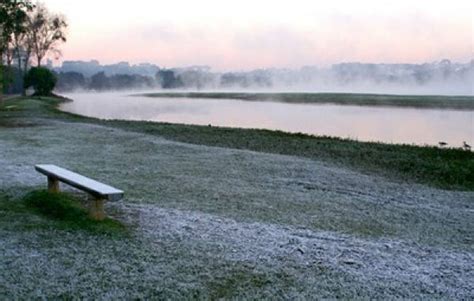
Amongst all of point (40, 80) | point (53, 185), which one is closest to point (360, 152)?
point (53, 185)

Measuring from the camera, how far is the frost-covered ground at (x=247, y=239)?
16.1 feet

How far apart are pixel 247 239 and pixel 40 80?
58766mm

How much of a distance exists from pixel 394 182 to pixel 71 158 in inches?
306

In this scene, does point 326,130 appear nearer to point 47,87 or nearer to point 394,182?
point 394,182

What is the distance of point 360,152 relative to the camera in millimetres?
15164

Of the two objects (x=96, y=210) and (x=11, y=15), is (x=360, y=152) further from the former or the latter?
(x=11, y=15)

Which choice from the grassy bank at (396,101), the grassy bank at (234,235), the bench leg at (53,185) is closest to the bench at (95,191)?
the grassy bank at (234,235)

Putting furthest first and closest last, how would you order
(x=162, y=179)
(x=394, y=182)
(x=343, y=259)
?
(x=394, y=182) < (x=162, y=179) < (x=343, y=259)

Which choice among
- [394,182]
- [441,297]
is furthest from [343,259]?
[394,182]

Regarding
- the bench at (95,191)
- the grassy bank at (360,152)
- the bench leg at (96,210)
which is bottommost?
the grassy bank at (360,152)

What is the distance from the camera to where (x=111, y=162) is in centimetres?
1210

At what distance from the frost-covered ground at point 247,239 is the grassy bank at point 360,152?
123 centimetres

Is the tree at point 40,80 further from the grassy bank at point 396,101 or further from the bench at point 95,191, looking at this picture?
the bench at point 95,191

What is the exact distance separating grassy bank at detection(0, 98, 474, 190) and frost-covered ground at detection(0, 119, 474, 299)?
1230mm
